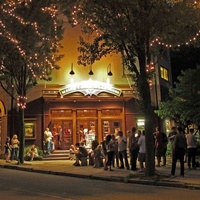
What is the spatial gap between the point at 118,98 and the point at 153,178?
542 inches

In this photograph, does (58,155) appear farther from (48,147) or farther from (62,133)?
(62,133)

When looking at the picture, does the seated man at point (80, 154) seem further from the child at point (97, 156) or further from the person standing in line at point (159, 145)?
the person standing in line at point (159, 145)

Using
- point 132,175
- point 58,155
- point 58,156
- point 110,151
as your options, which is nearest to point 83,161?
point 110,151

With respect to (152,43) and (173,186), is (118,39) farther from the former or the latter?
(173,186)

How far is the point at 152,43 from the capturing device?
14.9m

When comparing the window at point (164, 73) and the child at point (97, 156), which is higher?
the window at point (164, 73)

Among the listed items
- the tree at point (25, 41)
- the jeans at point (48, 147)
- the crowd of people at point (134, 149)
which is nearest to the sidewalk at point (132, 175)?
the crowd of people at point (134, 149)

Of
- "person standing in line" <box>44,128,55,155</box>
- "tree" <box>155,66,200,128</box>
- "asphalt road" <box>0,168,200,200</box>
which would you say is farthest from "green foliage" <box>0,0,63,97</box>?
"asphalt road" <box>0,168,200,200</box>

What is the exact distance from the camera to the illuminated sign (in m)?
26.0

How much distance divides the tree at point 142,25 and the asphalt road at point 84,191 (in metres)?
2.12

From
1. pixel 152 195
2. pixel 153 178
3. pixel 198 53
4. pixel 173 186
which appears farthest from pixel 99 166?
pixel 198 53

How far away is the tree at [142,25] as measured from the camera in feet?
45.0

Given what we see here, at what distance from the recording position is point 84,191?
37.9 feet

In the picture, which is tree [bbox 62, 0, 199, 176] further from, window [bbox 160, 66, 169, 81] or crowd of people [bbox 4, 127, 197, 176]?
window [bbox 160, 66, 169, 81]
